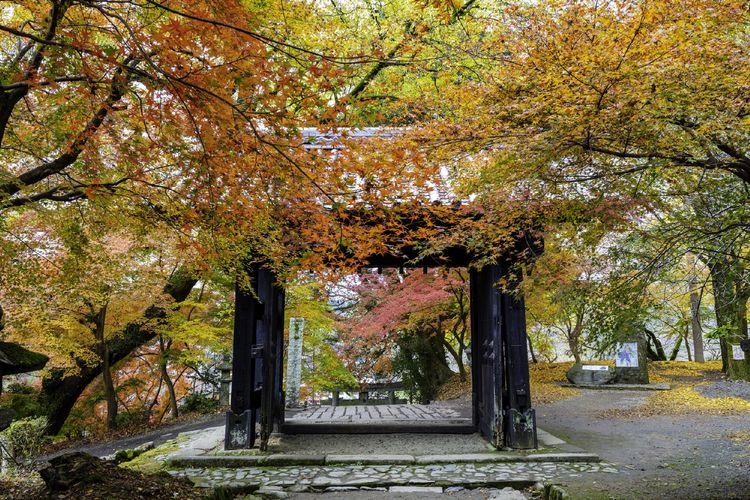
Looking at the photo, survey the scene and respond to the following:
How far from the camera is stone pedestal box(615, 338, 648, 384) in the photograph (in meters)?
16.6

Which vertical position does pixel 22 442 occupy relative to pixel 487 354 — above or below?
below

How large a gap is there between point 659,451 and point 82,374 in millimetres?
12813

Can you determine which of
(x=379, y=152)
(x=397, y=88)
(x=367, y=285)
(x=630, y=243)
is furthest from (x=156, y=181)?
(x=367, y=285)

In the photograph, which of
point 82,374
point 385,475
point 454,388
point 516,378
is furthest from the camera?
point 454,388

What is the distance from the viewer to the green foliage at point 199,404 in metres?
16.3

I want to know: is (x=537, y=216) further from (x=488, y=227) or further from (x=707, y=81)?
(x=707, y=81)

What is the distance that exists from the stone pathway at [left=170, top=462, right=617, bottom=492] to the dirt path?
60cm

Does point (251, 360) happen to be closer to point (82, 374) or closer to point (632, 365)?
point (82, 374)

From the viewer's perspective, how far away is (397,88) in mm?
11398

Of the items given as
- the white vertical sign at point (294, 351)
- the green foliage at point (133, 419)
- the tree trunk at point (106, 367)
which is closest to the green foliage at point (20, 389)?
the tree trunk at point (106, 367)

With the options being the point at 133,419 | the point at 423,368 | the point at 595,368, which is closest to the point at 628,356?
the point at 595,368

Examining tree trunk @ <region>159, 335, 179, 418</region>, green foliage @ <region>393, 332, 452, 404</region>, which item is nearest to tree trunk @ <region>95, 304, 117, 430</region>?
tree trunk @ <region>159, 335, 179, 418</region>

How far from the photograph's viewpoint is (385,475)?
6.35m

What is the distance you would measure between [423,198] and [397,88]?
4.98 meters
